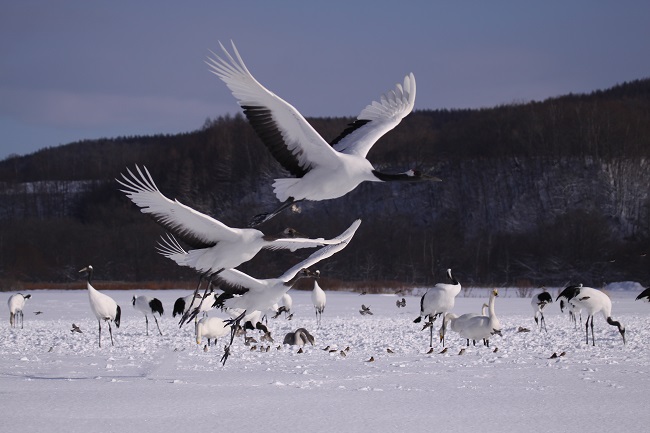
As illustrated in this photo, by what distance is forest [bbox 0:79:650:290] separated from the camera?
39656 mm

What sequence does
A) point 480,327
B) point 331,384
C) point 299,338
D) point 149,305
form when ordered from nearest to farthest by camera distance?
point 331,384 → point 480,327 → point 299,338 → point 149,305

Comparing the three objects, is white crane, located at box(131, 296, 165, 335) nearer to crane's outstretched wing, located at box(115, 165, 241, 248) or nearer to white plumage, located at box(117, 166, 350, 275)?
white plumage, located at box(117, 166, 350, 275)

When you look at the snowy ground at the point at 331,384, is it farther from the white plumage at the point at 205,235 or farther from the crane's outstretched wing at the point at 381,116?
the crane's outstretched wing at the point at 381,116

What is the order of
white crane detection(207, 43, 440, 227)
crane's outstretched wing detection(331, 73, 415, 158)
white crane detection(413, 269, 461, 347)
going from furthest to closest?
white crane detection(413, 269, 461, 347), crane's outstretched wing detection(331, 73, 415, 158), white crane detection(207, 43, 440, 227)

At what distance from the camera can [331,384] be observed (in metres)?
8.20

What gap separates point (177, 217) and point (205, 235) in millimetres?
292

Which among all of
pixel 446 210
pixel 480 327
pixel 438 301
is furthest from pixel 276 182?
pixel 446 210

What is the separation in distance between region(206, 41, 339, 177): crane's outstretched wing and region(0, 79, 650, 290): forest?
2492 cm

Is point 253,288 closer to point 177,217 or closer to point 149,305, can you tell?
point 177,217

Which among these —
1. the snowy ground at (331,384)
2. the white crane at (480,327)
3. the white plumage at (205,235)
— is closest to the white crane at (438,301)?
the snowy ground at (331,384)

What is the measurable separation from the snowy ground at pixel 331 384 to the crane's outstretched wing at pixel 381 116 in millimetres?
2031

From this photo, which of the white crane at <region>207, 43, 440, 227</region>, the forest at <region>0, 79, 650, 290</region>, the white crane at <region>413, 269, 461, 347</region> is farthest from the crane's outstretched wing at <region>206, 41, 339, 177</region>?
the forest at <region>0, 79, 650, 290</region>

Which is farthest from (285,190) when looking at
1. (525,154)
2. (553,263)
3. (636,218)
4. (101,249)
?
(525,154)

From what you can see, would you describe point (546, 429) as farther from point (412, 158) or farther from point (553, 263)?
point (412, 158)
